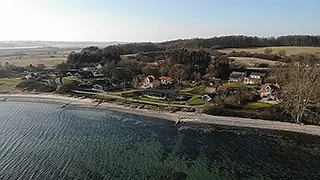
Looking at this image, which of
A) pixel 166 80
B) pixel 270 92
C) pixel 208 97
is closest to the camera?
pixel 208 97

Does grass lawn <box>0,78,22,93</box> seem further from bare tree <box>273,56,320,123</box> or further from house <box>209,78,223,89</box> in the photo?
bare tree <box>273,56,320,123</box>

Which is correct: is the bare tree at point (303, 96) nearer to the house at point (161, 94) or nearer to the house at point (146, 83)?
the house at point (161, 94)

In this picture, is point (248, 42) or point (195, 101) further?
point (248, 42)

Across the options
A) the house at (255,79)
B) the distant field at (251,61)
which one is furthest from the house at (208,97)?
the distant field at (251,61)

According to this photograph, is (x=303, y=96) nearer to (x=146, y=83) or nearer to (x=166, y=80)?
(x=166, y=80)

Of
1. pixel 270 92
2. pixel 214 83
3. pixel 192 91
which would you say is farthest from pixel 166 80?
pixel 270 92

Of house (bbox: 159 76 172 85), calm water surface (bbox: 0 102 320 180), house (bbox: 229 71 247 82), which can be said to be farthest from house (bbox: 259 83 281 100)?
house (bbox: 159 76 172 85)

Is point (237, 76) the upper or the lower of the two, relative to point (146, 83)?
upper
